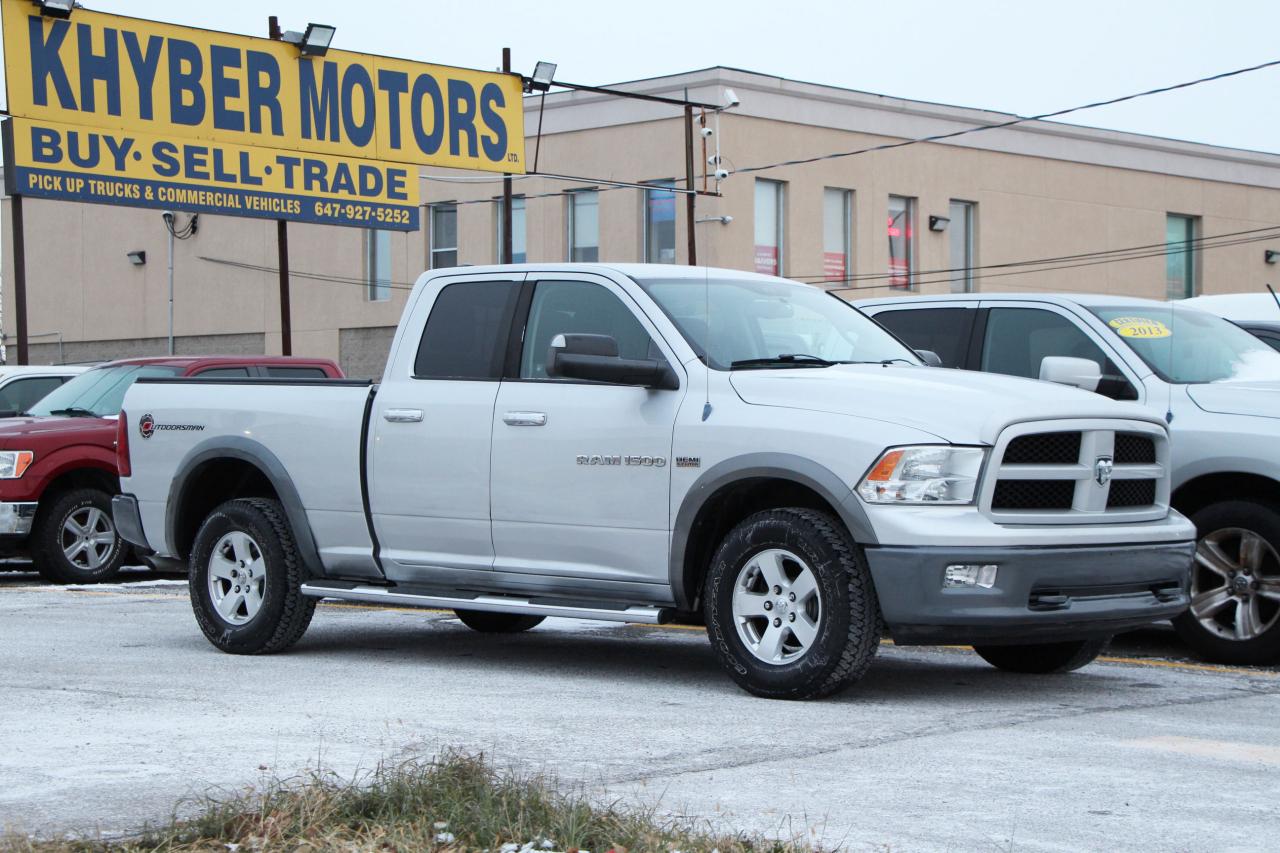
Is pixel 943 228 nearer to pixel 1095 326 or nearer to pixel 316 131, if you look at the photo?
pixel 316 131

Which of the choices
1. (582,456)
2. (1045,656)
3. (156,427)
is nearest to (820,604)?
(582,456)

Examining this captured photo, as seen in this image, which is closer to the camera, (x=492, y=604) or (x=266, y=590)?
(x=492, y=604)

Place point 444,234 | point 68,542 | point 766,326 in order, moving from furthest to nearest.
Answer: point 444,234 → point 68,542 → point 766,326

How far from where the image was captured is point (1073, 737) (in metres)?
7.05

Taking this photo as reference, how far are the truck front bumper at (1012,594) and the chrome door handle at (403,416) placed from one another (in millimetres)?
2648

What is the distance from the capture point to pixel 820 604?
7758 mm

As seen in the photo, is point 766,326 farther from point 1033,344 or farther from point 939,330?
point 939,330

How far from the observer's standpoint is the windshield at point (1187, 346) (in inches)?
390

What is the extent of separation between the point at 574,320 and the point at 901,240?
31253mm

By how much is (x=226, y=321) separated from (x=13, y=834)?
142ft

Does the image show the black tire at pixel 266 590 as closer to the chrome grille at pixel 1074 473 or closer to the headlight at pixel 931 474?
the headlight at pixel 931 474

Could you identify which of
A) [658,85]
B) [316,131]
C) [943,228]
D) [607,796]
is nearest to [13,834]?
[607,796]

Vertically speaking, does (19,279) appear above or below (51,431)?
above

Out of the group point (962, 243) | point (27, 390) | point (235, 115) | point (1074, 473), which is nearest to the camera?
point (1074, 473)
